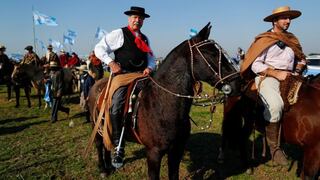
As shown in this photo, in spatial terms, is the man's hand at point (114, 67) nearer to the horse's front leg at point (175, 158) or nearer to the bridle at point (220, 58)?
the bridle at point (220, 58)

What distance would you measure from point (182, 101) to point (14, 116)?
9.82 metres

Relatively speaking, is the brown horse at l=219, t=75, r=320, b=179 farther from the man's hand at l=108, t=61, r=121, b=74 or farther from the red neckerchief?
the man's hand at l=108, t=61, r=121, b=74

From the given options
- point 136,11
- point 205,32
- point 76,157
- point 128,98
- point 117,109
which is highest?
point 136,11

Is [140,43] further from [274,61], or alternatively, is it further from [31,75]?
[31,75]

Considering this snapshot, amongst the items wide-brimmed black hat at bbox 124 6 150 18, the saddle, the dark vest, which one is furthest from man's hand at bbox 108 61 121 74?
wide-brimmed black hat at bbox 124 6 150 18

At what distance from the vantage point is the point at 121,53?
5.03 m

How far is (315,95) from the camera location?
4949mm

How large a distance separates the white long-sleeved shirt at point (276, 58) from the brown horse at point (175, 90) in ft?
4.63

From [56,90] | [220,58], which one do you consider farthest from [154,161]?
[56,90]

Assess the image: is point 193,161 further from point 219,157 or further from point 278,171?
point 278,171

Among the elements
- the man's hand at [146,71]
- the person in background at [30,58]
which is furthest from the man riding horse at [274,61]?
the person in background at [30,58]

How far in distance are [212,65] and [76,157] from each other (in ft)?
14.6

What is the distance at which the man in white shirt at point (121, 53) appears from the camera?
480 centimetres

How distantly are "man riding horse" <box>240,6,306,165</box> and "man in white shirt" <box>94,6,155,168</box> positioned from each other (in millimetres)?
1748
